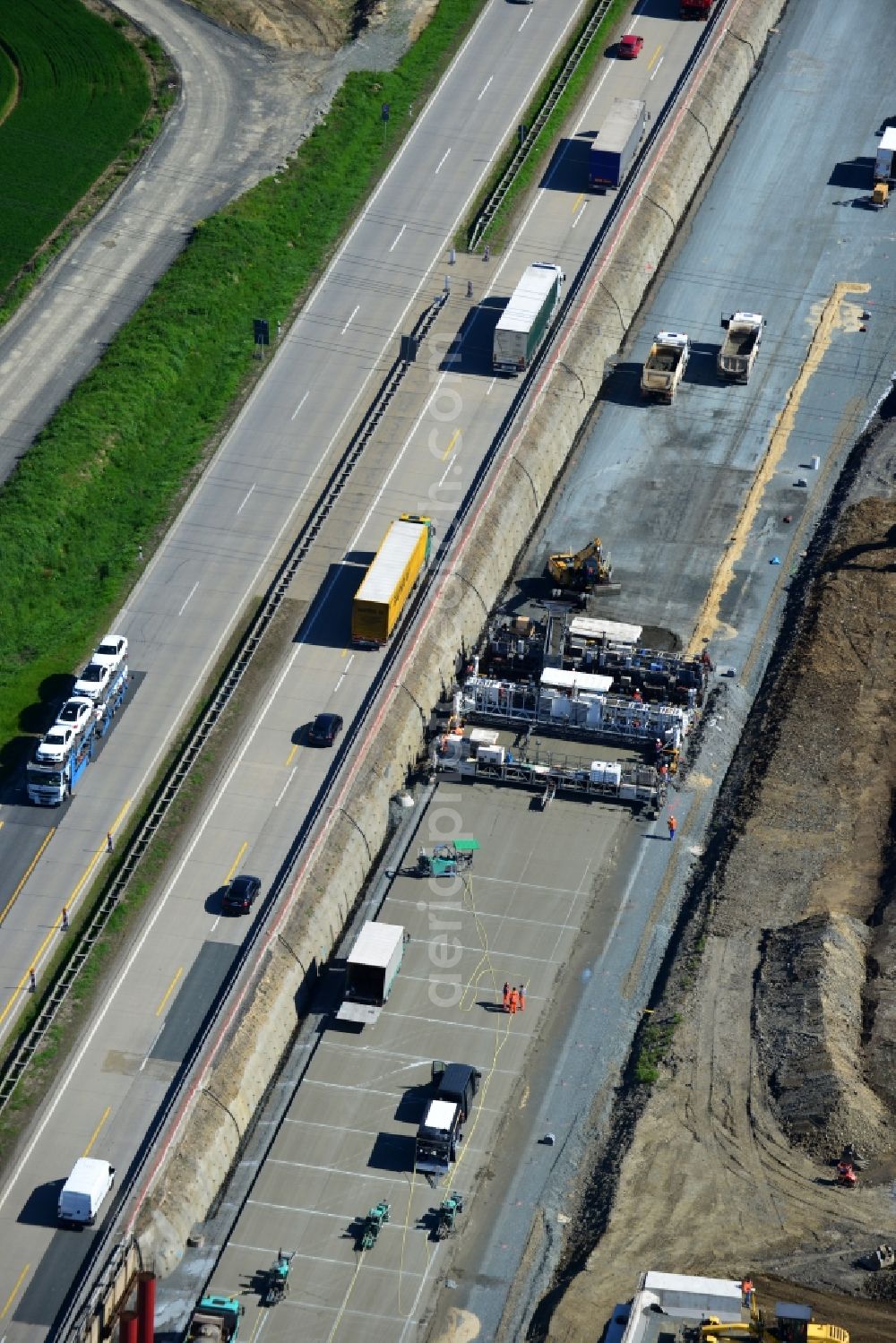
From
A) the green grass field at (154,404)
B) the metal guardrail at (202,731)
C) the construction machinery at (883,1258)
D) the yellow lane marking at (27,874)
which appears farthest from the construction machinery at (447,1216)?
the green grass field at (154,404)

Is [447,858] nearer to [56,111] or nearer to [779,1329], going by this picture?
[779,1329]

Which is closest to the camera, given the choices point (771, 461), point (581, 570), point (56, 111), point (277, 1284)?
point (277, 1284)

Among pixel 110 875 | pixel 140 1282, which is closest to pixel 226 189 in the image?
pixel 110 875

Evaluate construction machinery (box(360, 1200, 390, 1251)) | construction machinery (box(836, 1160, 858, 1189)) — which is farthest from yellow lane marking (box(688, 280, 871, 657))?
construction machinery (box(360, 1200, 390, 1251))

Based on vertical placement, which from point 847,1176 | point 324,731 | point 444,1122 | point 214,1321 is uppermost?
point 324,731

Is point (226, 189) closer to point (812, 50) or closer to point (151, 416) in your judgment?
point (151, 416)

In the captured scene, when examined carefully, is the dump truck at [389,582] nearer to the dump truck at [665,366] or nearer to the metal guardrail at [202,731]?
the metal guardrail at [202,731]

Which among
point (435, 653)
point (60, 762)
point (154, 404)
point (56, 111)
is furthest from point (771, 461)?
point (56, 111)
